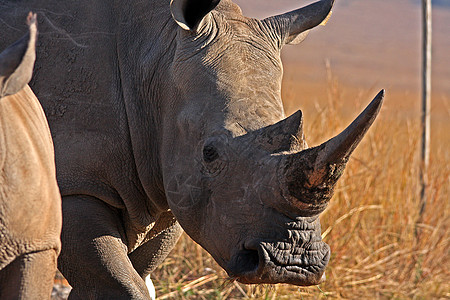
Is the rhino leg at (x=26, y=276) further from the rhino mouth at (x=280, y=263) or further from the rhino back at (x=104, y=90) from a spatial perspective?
the rhino back at (x=104, y=90)

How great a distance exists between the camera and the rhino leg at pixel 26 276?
9.00 ft

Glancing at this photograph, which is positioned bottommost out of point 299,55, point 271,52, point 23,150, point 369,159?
point 299,55

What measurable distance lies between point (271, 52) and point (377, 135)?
3.31m

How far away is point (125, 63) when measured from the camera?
4.42 meters

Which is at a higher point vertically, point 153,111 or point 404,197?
point 153,111

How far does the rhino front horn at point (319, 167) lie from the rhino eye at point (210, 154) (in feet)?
1.31

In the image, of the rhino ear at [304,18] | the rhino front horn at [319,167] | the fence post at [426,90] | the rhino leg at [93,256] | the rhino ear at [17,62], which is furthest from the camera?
the fence post at [426,90]

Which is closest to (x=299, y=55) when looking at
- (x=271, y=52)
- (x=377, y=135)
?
(x=377, y=135)

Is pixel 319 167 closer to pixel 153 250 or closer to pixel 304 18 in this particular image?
pixel 304 18

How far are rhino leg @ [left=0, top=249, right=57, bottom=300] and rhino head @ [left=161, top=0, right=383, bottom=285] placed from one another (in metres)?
1.18

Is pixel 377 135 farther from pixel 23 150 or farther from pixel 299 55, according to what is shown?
pixel 299 55

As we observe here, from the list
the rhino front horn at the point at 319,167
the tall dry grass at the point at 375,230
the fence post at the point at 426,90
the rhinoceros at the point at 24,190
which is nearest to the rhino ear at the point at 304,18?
the rhino front horn at the point at 319,167

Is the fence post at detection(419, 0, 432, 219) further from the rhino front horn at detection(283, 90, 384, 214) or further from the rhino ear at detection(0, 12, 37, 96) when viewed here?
the rhino ear at detection(0, 12, 37, 96)

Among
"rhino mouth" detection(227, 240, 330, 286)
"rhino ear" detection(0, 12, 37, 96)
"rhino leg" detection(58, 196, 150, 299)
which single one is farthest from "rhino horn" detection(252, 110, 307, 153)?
"rhino ear" detection(0, 12, 37, 96)
